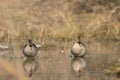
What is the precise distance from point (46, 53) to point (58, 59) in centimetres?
143

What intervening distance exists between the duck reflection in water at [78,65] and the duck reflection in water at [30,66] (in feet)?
2.98

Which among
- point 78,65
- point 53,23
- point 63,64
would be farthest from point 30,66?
point 53,23

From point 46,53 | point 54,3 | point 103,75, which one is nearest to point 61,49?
point 46,53

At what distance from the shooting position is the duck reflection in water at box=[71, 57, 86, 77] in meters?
10.5

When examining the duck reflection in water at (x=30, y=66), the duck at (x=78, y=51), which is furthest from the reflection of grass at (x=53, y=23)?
the duck reflection in water at (x=30, y=66)

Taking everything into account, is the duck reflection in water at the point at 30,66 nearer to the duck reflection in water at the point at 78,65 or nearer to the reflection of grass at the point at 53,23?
the duck reflection in water at the point at 78,65

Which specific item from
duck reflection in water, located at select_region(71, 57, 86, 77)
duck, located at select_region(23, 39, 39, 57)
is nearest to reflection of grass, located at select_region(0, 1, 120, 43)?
duck, located at select_region(23, 39, 39, 57)

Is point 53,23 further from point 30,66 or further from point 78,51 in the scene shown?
point 30,66

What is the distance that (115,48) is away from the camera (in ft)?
50.2

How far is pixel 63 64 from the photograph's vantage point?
457 inches

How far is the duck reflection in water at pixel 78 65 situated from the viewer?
10.5 meters

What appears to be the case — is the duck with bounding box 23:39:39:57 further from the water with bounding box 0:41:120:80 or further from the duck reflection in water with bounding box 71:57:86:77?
the duck reflection in water with bounding box 71:57:86:77

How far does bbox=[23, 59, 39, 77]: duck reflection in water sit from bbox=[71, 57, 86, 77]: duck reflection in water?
91 centimetres

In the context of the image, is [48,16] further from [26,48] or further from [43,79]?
[43,79]
